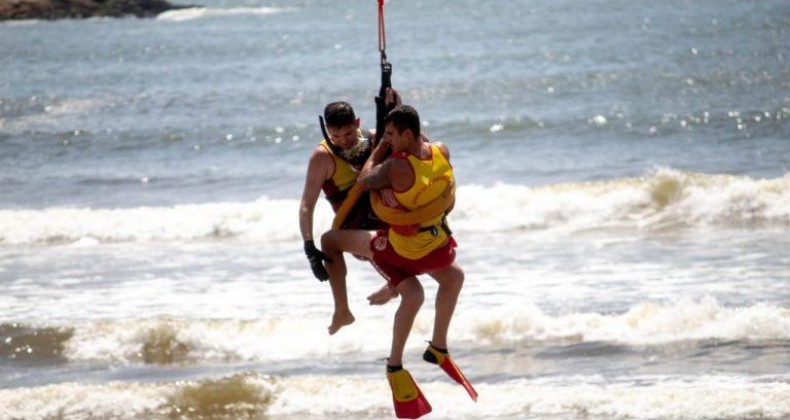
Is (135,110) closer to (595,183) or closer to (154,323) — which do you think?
(595,183)

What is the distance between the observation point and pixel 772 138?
26.0m

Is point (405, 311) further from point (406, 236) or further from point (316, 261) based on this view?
point (316, 261)

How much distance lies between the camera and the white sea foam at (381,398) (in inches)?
458

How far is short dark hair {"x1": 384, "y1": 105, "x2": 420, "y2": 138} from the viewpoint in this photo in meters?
8.45

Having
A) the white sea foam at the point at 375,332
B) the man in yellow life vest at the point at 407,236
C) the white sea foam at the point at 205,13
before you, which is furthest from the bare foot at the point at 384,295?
the white sea foam at the point at 205,13

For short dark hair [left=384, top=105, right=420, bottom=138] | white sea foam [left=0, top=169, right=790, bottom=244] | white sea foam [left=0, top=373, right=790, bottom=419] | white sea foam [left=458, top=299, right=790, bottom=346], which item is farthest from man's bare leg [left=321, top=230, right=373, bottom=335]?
white sea foam [left=0, top=169, right=790, bottom=244]

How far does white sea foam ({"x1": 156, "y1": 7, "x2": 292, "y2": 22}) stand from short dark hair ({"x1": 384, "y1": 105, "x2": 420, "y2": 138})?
72.5m

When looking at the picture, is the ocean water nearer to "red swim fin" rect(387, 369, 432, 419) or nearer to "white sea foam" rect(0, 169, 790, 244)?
"white sea foam" rect(0, 169, 790, 244)

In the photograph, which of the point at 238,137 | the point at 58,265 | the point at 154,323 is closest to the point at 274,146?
the point at 238,137

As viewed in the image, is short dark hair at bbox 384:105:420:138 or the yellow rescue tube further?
the yellow rescue tube

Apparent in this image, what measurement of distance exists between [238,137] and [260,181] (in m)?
5.29

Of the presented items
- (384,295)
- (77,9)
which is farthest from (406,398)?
(77,9)

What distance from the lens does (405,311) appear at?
905cm

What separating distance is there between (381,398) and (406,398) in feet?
10.8
